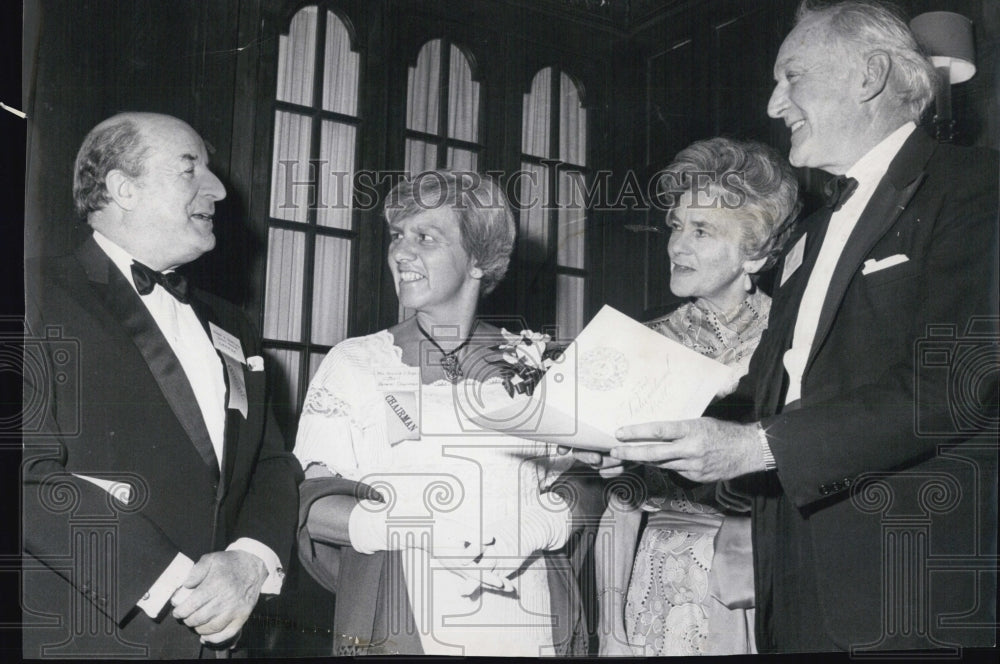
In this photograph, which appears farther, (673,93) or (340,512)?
(673,93)

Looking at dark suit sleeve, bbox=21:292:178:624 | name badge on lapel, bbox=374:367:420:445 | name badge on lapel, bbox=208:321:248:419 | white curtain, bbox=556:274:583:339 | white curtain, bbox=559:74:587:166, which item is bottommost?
dark suit sleeve, bbox=21:292:178:624

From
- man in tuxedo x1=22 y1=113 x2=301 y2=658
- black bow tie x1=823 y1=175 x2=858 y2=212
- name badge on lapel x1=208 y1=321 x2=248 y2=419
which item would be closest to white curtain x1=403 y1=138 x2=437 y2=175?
man in tuxedo x1=22 y1=113 x2=301 y2=658

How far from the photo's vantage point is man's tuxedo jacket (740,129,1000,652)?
3.88 meters

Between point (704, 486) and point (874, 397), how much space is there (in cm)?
62

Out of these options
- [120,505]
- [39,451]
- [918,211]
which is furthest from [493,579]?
[918,211]

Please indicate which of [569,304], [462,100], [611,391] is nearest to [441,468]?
[611,391]

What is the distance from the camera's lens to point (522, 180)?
14.1 feet

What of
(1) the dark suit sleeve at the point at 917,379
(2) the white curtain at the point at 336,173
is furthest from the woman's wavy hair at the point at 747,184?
(2) the white curtain at the point at 336,173

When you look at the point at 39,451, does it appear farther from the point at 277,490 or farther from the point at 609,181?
the point at 609,181

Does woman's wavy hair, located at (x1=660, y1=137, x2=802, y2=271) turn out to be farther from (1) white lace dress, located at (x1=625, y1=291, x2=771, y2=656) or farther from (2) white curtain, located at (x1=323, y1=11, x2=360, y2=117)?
(2) white curtain, located at (x1=323, y1=11, x2=360, y2=117)

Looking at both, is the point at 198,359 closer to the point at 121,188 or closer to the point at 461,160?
the point at 121,188

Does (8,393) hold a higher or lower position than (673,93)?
lower

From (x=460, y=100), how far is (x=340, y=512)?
5.01 ft

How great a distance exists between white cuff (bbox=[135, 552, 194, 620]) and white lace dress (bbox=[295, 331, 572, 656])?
1.72 ft
